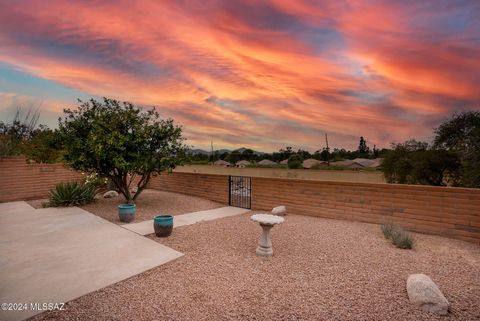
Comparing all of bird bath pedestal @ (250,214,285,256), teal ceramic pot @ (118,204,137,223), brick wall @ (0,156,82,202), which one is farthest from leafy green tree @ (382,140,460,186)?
brick wall @ (0,156,82,202)

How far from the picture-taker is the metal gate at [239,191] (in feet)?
34.4

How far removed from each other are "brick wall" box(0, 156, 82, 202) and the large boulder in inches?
550

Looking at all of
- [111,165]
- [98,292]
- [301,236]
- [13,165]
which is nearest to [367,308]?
[301,236]

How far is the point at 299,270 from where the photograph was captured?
14.7 ft

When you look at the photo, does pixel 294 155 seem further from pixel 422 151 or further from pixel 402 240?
pixel 402 240

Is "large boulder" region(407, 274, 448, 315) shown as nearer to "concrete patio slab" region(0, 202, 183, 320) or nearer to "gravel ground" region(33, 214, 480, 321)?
→ "gravel ground" region(33, 214, 480, 321)

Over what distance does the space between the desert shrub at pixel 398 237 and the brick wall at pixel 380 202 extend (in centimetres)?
102

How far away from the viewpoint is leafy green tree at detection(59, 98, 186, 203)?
905cm

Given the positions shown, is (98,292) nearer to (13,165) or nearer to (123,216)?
(123,216)

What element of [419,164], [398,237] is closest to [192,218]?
[398,237]

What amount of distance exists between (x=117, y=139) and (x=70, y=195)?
303 centimetres

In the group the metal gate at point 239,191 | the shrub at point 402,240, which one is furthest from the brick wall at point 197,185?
the shrub at point 402,240

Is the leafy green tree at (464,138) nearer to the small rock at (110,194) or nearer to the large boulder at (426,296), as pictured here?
the large boulder at (426,296)

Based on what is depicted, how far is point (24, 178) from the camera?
1138cm
